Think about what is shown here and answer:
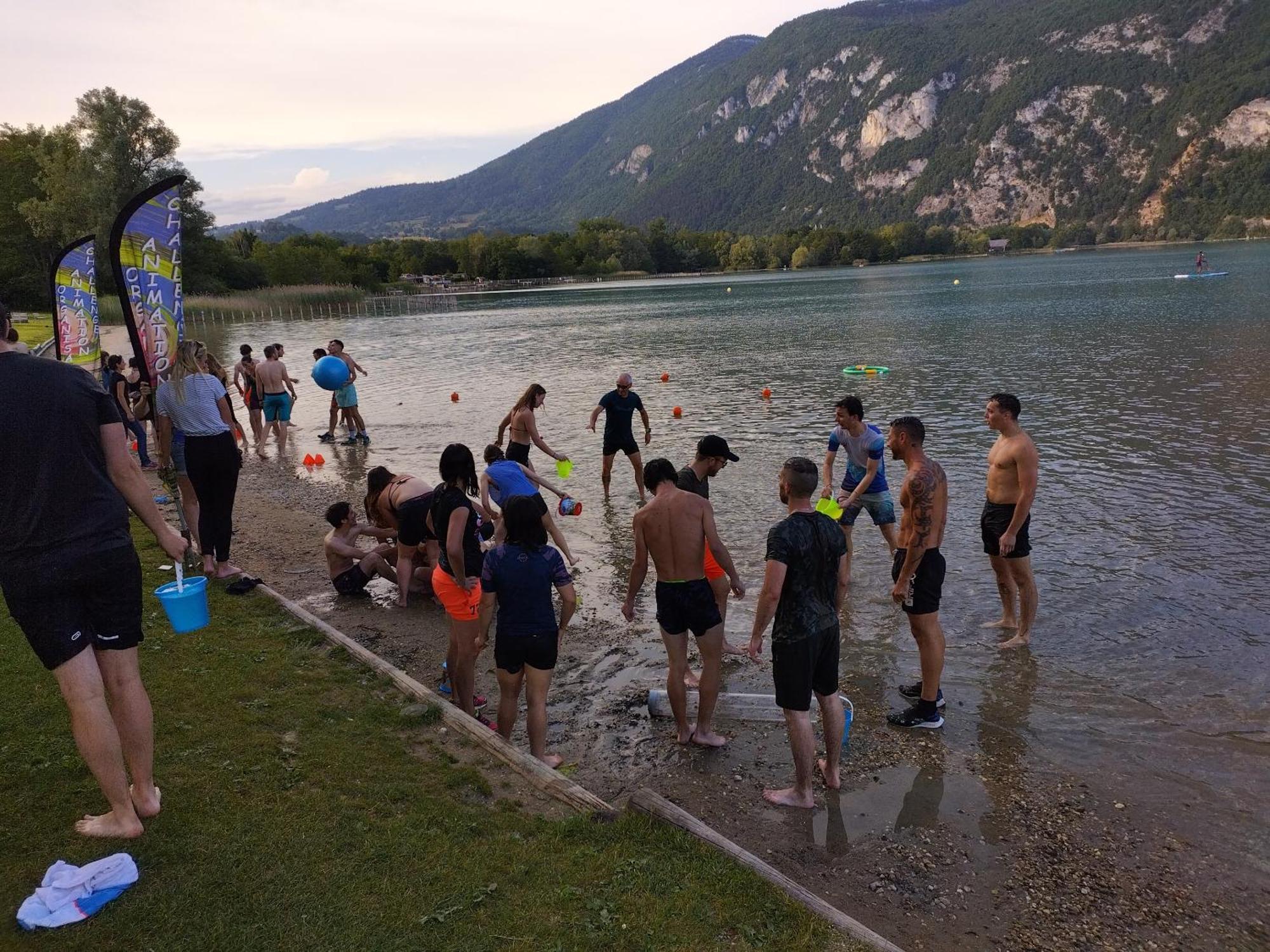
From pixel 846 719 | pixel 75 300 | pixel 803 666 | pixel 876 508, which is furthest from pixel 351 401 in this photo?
pixel 803 666

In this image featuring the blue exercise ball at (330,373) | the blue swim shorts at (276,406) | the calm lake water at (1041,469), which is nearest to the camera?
the calm lake water at (1041,469)

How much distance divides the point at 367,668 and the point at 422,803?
1964 millimetres

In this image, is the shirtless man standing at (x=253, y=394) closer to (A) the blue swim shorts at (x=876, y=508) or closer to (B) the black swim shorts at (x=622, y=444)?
(B) the black swim shorts at (x=622, y=444)

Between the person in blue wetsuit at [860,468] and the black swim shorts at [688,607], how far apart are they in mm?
3362

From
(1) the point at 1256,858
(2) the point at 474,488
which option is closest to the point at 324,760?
(2) the point at 474,488

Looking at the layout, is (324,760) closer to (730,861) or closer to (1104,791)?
(730,861)

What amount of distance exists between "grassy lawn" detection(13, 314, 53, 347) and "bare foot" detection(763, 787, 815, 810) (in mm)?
29634

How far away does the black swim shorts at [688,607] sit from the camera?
5500mm

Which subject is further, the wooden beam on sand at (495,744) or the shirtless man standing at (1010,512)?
the shirtless man standing at (1010,512)

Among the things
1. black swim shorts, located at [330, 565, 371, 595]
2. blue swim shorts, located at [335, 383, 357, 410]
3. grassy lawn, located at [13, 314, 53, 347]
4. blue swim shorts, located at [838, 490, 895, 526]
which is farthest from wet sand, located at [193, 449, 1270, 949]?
grassy lawn, located at [13, 314, 53, 347]

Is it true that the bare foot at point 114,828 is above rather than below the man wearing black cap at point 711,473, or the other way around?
below

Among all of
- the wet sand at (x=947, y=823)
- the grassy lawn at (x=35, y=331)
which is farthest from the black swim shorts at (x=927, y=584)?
the grassy lawn at (x=35, y=331)

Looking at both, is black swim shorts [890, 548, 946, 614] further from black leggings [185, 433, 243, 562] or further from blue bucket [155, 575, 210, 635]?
black leggings [185, 433, 243, 562]

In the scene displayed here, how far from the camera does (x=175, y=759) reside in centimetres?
445
